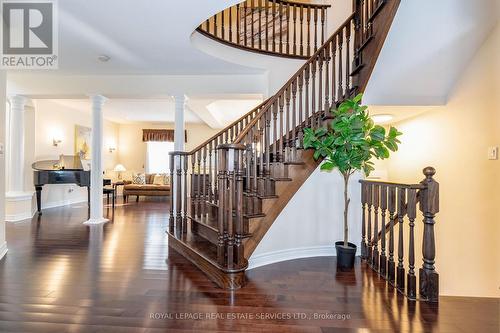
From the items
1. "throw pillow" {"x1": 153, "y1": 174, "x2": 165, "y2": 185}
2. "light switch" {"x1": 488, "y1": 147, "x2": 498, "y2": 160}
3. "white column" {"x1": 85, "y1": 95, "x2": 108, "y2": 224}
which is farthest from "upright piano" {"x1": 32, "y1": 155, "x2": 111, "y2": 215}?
"light switch" {"x1": 488, "y1": 147, "x2": 498, "y2": 160}

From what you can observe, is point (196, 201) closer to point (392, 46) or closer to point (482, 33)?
point (392, 46)

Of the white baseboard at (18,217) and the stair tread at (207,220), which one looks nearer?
the stair tread at (207,220)

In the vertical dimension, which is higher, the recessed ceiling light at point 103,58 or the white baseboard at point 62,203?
the recessed ceiling light at point 103,58

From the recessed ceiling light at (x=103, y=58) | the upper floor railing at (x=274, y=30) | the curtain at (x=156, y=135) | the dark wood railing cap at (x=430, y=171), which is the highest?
the upper floor railing at (x=274, y=30)

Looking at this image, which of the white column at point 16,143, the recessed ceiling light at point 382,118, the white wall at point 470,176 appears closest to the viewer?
the white wall at point 470,176

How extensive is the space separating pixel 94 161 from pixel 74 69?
1.60m

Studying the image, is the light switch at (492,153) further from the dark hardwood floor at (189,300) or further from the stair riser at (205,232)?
the stair riser at (205,232)

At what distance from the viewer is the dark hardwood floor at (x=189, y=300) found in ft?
5.62

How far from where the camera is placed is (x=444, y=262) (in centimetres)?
315

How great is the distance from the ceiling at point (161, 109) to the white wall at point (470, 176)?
11.3 ft

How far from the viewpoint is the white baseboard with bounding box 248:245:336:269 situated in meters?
2.72

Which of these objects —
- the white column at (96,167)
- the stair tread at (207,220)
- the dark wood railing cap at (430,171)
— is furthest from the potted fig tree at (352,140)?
the white column at (96,167)

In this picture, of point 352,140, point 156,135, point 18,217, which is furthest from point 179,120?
point 156,135

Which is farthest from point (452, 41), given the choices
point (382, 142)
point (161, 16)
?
point (161, 16)
